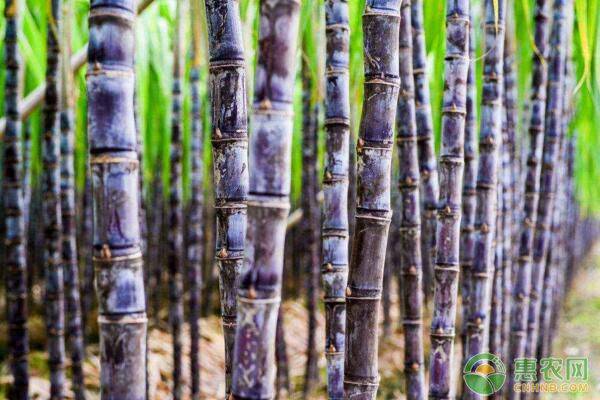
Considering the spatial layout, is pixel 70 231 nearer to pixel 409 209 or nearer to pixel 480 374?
pixel 409 209

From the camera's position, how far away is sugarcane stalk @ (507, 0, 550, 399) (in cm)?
163

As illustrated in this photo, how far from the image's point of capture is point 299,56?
114 inches

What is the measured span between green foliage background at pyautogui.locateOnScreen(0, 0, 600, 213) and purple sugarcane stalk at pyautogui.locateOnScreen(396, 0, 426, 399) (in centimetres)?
17

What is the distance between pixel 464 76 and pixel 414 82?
339mm

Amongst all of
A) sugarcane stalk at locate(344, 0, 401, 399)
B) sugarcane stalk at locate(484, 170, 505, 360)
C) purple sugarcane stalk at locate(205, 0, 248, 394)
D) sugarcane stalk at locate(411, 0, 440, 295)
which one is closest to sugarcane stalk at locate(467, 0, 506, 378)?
sugarcane stalk at locate(411, 0, 440, 295)

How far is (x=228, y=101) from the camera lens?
93 centimetres

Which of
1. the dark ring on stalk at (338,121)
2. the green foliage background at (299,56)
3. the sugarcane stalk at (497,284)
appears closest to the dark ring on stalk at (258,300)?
the dark ring on stalk at (338,121)

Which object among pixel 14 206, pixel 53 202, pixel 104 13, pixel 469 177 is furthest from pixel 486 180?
pixel 14 206

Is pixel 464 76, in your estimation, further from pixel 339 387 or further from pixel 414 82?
pixel 339 387

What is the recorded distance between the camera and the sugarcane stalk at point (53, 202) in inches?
67.4

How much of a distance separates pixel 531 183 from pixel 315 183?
4.10 ft

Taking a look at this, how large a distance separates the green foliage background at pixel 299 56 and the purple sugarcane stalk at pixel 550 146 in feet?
0.28

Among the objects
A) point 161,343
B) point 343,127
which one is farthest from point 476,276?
point 161,343

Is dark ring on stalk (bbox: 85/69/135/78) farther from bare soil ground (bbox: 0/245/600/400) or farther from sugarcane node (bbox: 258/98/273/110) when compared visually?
bare soil ground (bbox: 0/245/600/400)
